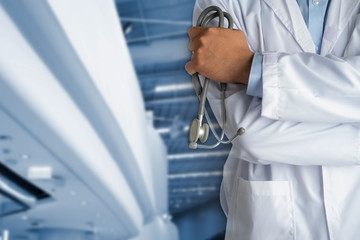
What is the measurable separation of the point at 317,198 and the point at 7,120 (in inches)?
55.0

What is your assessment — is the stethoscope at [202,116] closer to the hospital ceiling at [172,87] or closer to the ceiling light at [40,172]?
the ceiling light at [40,172]

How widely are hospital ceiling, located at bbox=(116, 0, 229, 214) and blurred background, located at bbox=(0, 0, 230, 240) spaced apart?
0.04 ft

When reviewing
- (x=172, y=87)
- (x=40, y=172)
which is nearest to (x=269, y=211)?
(x=40, y=172)

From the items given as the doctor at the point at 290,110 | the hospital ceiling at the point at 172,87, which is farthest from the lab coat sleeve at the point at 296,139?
the hospital ceiling at the point at 172,87

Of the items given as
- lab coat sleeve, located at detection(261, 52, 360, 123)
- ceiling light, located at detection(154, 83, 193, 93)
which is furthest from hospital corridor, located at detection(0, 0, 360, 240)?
ceiling light, located at detection(154, 83, 193, 93)

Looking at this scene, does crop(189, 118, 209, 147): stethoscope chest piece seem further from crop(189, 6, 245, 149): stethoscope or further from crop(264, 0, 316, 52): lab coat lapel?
crop(264, 0, 316, 52): lab coat lapel

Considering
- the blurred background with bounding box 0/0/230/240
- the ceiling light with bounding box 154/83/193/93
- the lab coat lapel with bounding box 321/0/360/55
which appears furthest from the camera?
the ceiling light with bounding box 154/83/193/93

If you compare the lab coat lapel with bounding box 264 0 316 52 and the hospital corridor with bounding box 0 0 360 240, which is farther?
Result: the lab coat lapel with bounding box 264 0 316 52

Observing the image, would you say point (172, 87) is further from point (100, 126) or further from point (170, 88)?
point (100, 126)

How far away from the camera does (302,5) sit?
2.46 feet

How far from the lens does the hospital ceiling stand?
11.1 ft

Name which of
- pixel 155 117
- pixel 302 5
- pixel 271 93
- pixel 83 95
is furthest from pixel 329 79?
pixel 155 117

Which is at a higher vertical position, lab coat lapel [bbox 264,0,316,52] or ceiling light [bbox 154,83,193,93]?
lab coat lapel [bbox 264,0,316,52]

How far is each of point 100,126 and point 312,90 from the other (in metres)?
1.83
